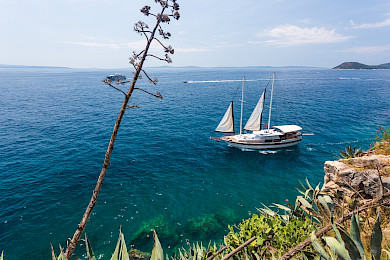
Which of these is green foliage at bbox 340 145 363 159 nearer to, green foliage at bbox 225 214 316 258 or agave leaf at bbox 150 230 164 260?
green foliage at bbox 225 214 316 258

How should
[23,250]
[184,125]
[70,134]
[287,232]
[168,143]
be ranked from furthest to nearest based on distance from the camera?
1. [184,125]
2. [70,134]
3. [168,143]
4. [23,250]
5. [287,232]

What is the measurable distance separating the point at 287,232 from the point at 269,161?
79.0 feet

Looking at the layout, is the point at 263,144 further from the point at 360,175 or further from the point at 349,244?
the point at 349,244

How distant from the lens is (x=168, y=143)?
36000 mm

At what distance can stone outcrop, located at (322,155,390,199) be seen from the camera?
451 inches

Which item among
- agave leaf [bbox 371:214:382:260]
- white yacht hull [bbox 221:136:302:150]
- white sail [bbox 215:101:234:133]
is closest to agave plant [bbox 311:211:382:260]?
agave leaf [bbox 371:214:382:260]

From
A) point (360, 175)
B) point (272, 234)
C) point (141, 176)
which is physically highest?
point (360, 175)

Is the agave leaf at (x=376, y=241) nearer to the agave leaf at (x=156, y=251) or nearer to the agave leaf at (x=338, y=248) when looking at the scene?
the agave leaf at (x=338, y=248)

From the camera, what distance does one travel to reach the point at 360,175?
12.1m

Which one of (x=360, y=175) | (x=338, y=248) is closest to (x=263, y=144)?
(x=360, y=175)

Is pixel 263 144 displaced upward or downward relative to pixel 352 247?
downward

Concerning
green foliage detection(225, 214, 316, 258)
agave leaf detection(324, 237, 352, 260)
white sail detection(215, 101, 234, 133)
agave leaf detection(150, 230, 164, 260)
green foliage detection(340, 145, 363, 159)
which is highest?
agave leaf detection(150, 230, 164, 260)

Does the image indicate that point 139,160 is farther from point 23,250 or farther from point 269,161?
point 269,161

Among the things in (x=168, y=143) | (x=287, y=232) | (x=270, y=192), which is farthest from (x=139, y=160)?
(x=287, y=232)
